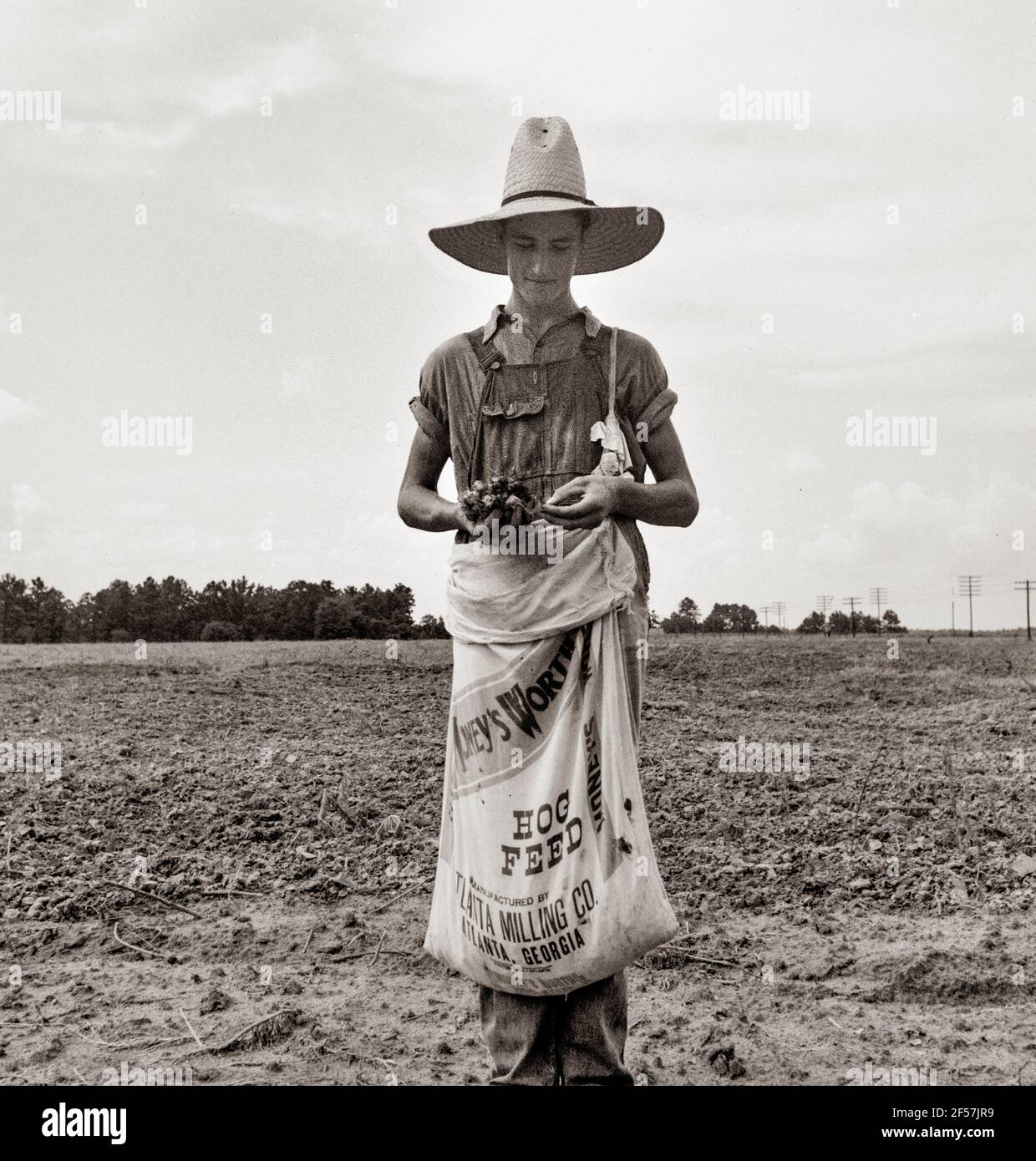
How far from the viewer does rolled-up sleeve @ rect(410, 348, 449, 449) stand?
9.43 feet

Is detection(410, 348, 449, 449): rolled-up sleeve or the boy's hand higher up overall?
detection(410, 348, 449, 449): rolled-up sleeve

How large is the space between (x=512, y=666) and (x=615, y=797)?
1.24 ft

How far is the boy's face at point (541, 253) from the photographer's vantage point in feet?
9.11

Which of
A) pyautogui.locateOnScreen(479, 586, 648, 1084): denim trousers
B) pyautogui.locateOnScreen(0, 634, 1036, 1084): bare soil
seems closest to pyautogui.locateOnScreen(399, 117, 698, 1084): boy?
pyautogui.locateOnScreen(479, 586, 648, 1084): denim trousers

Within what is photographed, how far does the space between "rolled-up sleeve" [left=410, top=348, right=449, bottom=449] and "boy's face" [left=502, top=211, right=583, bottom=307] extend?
0.28 m

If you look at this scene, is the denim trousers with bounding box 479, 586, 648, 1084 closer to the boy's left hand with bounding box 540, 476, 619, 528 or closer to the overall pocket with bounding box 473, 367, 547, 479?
the boy's left hand with bounding box 540, 476, 619, 528

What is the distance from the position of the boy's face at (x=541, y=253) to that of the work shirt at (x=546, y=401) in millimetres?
81

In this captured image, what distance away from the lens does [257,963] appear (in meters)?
4.57

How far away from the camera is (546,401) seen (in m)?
2.77

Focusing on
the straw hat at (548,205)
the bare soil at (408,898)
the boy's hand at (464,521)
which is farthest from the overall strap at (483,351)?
the bare soil at (408,898)

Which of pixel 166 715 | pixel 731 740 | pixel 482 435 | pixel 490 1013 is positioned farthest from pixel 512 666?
pixel 166 715

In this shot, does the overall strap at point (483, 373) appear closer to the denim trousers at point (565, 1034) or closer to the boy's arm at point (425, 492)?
the boy's arm at point (425, 492)

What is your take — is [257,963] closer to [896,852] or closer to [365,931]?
[365,931]

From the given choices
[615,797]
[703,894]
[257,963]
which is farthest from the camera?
[703,894]
